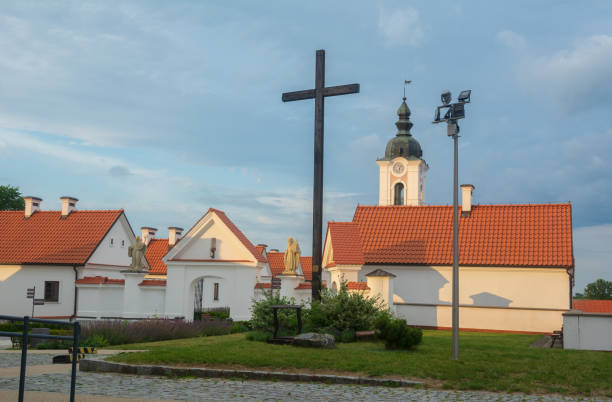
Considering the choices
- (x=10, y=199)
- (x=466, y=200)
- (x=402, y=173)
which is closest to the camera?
(x=466, y=200)

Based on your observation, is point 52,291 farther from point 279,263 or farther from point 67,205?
point 279,263

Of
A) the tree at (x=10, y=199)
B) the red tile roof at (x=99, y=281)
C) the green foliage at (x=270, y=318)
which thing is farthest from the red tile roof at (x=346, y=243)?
the tree at (x=10, y=199)

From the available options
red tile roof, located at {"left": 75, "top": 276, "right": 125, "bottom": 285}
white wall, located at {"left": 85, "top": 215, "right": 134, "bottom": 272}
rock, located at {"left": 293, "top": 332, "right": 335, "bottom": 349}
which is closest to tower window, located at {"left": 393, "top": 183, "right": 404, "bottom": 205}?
white wall, located at {"left": 85, "top": 215, "right": 134, "bottom": 272}

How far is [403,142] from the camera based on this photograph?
226 feet

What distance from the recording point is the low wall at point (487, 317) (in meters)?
27.5

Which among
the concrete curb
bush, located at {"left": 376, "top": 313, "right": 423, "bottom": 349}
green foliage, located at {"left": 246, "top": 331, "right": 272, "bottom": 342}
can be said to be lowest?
the concrete curb

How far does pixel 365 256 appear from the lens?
29.9 m

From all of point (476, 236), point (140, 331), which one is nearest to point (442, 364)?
point (140, 331)

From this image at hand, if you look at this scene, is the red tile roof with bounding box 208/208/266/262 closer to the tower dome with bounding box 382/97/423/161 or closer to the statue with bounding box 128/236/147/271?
the statue with bounding box 128/236/147/271

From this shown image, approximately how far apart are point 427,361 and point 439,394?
108 inches

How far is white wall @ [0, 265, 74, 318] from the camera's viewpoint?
31344 mm

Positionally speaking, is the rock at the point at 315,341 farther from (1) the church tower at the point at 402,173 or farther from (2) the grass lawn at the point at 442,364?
(1) the church tower at the point at 402,173

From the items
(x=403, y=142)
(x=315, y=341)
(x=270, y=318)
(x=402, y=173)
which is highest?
(x=403, y=142)

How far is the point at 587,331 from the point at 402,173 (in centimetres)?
5012
